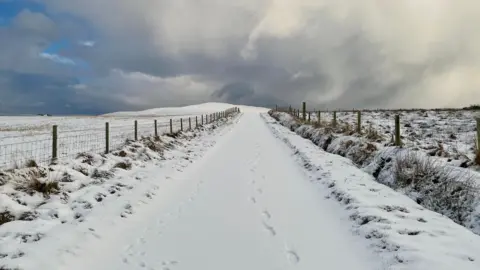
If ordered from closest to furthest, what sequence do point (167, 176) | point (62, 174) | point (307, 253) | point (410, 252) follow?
point (410, 252) < point (307, 253) < point (62, 174) < point (167, 176)

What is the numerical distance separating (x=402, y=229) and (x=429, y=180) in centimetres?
300

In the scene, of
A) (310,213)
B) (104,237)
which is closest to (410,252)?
(310,213)

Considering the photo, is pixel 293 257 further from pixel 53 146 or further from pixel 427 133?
pixel 427 133

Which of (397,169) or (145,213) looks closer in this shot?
(145,213)

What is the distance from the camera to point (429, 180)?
8680mm

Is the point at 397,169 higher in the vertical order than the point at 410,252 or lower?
higher

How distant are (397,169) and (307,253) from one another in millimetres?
5366

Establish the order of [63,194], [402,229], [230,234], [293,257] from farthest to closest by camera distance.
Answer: [63,194] < [230,234] < [402,229] < [293,257]

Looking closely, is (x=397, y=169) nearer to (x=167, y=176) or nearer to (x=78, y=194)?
(x=167, y=176)

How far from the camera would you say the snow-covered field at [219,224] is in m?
5.27

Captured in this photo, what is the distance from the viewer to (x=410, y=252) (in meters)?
5.23

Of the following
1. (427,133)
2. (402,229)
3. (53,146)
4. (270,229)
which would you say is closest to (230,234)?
(270,229)

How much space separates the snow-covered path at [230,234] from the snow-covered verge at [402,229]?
30cm

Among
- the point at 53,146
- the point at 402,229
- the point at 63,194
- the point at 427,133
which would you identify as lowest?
the point at 402,229
